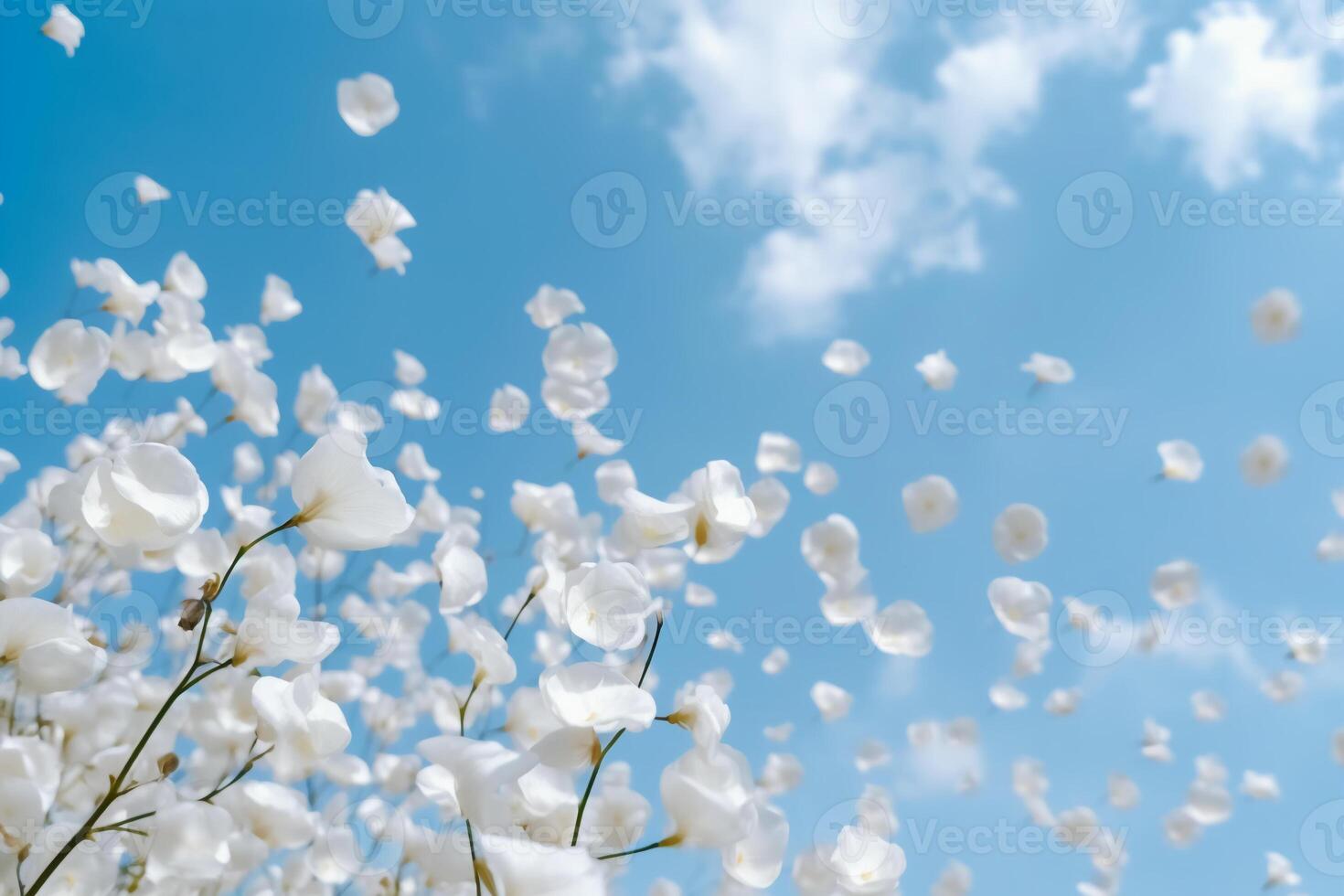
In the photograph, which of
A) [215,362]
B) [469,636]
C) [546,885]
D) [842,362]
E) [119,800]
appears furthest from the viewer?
[842,362]

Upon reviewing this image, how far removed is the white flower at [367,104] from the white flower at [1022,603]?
7.44ft

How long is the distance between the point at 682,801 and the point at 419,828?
3.22 feet

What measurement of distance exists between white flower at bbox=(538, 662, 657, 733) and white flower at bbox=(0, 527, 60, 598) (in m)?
0.59

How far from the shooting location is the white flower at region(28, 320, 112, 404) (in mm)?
1676

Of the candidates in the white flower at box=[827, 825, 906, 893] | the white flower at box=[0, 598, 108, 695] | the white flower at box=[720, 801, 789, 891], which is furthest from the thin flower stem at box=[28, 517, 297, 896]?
the white flower at box=[827, 825, 906, 893]

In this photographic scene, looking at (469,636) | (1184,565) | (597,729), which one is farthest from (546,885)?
(1184,565)

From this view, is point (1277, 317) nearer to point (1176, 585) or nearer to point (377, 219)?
point (1176, 585)

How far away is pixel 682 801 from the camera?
657 millimetres

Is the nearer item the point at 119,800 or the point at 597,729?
the point at 597,729

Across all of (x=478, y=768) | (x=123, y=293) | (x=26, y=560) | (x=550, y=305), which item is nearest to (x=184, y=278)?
(x=123, y=293)

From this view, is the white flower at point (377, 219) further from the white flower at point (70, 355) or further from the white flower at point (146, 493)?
the white flower at point (146, 493)

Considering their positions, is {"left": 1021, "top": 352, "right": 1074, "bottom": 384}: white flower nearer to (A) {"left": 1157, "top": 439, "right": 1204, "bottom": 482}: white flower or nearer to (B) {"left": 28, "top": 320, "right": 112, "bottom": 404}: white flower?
(A) {"left": 1157, "top": 439, "right": 1204, "bottom": 482}: white flower

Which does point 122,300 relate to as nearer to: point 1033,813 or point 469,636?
point 469,636

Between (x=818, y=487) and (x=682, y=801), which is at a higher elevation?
(x=818, y=487)
